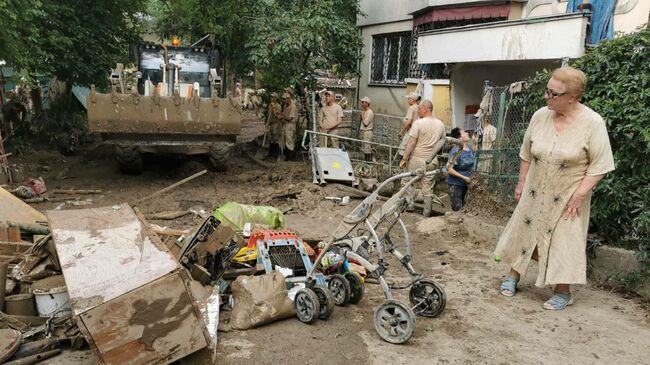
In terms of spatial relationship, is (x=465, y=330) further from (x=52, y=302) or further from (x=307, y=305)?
(x=52, y=302)

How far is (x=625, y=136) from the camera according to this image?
15.7 feet

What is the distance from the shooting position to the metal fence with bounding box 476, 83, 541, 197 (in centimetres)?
639

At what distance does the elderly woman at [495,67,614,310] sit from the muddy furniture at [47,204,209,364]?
277 cm

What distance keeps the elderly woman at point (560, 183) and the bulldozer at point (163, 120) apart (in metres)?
5.75

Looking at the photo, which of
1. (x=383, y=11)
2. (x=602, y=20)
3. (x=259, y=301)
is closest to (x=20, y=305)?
(x=259, y=301)

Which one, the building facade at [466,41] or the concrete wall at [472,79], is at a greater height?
the building facade at [466,41]

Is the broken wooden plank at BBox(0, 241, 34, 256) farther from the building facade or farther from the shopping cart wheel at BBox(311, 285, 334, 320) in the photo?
the building facade

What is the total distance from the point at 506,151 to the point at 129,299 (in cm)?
499

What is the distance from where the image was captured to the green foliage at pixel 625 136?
4.65 metres

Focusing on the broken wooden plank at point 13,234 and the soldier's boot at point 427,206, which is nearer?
the broken wooden plank at point 13,234

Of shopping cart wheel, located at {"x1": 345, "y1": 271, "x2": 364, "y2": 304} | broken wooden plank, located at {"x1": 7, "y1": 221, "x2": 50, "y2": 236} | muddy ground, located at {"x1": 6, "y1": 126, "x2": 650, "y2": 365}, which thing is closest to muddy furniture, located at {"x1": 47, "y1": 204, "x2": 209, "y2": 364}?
muddy ground, located at {"x1": 6, "y1": 126, "x2": 650, "y2": 365}

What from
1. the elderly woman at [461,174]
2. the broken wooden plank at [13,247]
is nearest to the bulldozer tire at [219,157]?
the elderly woman at [461,174]

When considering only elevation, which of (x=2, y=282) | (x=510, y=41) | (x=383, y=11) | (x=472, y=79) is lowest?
(x=2, y=282)

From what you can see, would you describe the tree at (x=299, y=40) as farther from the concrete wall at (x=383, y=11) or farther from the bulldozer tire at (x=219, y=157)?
the bulldozer tire at (x=219, y=157)
